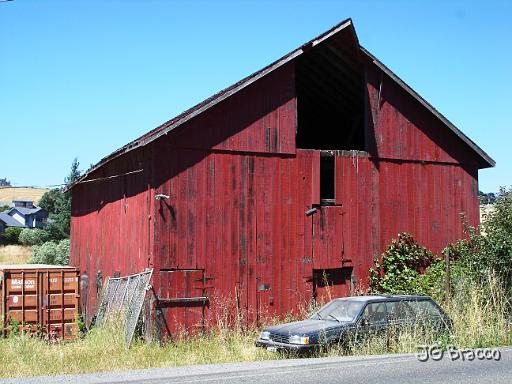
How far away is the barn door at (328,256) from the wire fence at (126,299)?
15.2 feet

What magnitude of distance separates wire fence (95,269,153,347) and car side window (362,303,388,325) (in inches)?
203

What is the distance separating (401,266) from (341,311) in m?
5.70

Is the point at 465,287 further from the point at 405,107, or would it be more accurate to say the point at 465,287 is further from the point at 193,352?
the point at 193,352

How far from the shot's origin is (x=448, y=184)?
66.7 ft

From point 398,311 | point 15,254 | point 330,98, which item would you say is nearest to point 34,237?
point 15,254

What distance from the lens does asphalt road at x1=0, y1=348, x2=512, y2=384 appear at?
9625mm

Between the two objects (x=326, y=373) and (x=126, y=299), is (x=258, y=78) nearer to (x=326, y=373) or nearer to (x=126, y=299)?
(x=126, y=299)

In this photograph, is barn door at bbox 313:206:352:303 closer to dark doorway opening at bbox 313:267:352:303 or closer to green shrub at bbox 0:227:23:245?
dark doorway opening at bbox 313:267:352:303

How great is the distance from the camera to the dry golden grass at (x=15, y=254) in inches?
2071

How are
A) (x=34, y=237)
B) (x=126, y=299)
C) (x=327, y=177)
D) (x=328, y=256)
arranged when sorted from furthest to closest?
(x=34, y=237) < (x=327, y=177) < (x=328, y=256) < (x=126, y=299)

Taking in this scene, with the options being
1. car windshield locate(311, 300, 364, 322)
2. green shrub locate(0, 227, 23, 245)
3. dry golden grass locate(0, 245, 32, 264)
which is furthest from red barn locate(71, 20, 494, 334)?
green shrub locate(0, 227, 23, 245)

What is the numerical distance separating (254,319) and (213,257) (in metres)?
1.90

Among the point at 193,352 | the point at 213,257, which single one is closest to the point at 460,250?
the point at 213,257

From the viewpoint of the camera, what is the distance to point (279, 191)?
17500mm
